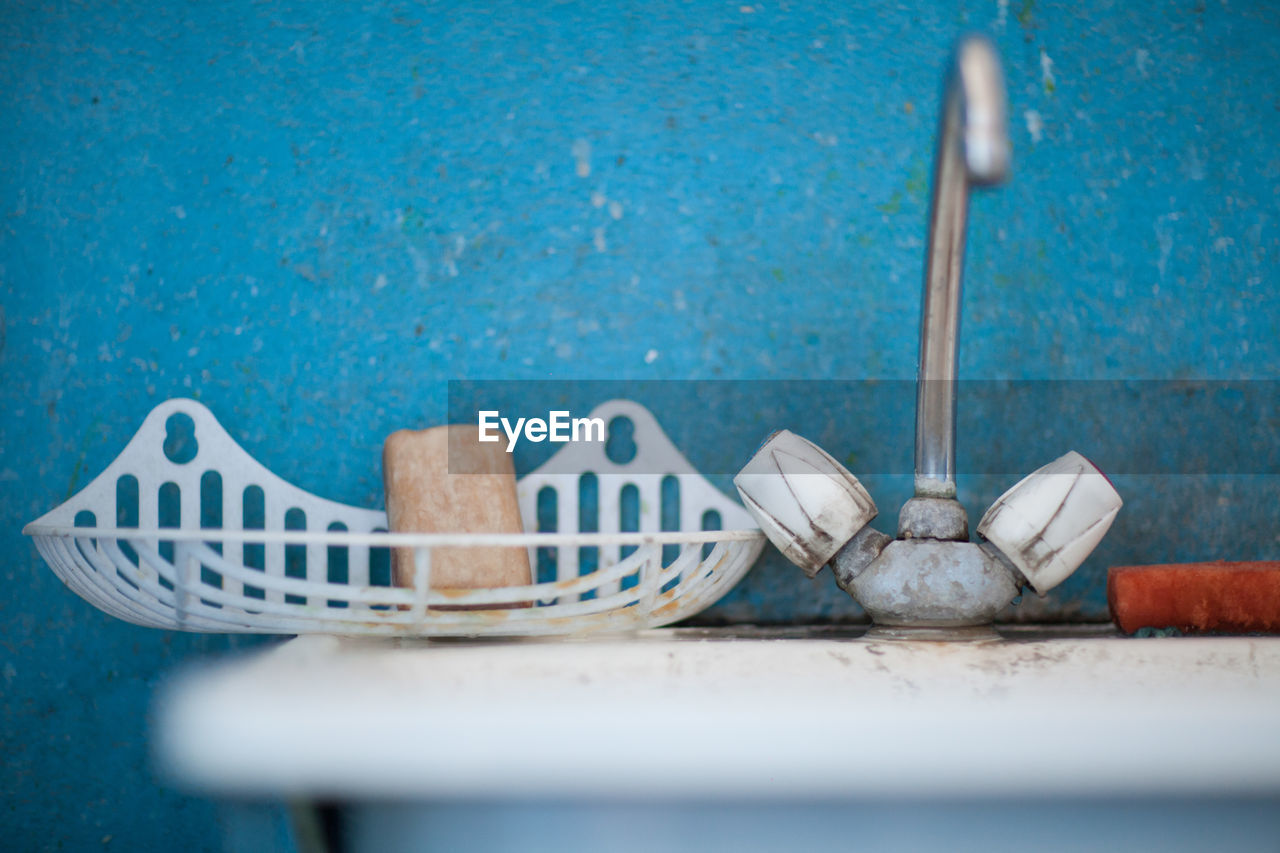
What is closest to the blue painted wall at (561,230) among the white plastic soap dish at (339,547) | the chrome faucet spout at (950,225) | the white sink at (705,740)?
the white plastic soap dish at (339,547)

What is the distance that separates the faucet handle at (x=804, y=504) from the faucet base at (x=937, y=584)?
0.10 ft

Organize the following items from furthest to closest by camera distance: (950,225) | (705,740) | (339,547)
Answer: (339,547) < (950,225) < (705,740)

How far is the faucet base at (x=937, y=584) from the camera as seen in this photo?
58 centimetres

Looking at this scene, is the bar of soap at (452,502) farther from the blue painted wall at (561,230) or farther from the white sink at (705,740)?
the white sink at (705,740)

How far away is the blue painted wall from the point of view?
Result: 0.76 m

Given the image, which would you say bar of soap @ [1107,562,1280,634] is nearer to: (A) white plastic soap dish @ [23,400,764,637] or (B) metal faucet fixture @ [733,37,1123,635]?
(B) metal faucet fixture @ [733,37,1123,635]

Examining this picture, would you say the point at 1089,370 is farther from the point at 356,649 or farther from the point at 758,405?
the point at 356,649

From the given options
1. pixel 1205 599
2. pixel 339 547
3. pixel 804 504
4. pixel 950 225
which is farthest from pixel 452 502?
pixel 1205 599

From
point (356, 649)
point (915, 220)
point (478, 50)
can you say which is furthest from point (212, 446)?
point (915, 220)

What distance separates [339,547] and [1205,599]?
0.62m

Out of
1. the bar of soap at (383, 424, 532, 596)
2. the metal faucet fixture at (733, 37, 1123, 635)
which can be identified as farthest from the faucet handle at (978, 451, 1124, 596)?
the bar of soap at (383, 424, 532, 596)

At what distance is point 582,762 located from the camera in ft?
1.29

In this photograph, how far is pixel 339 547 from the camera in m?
0.73

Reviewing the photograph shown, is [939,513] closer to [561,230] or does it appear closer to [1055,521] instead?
[1055,521]
